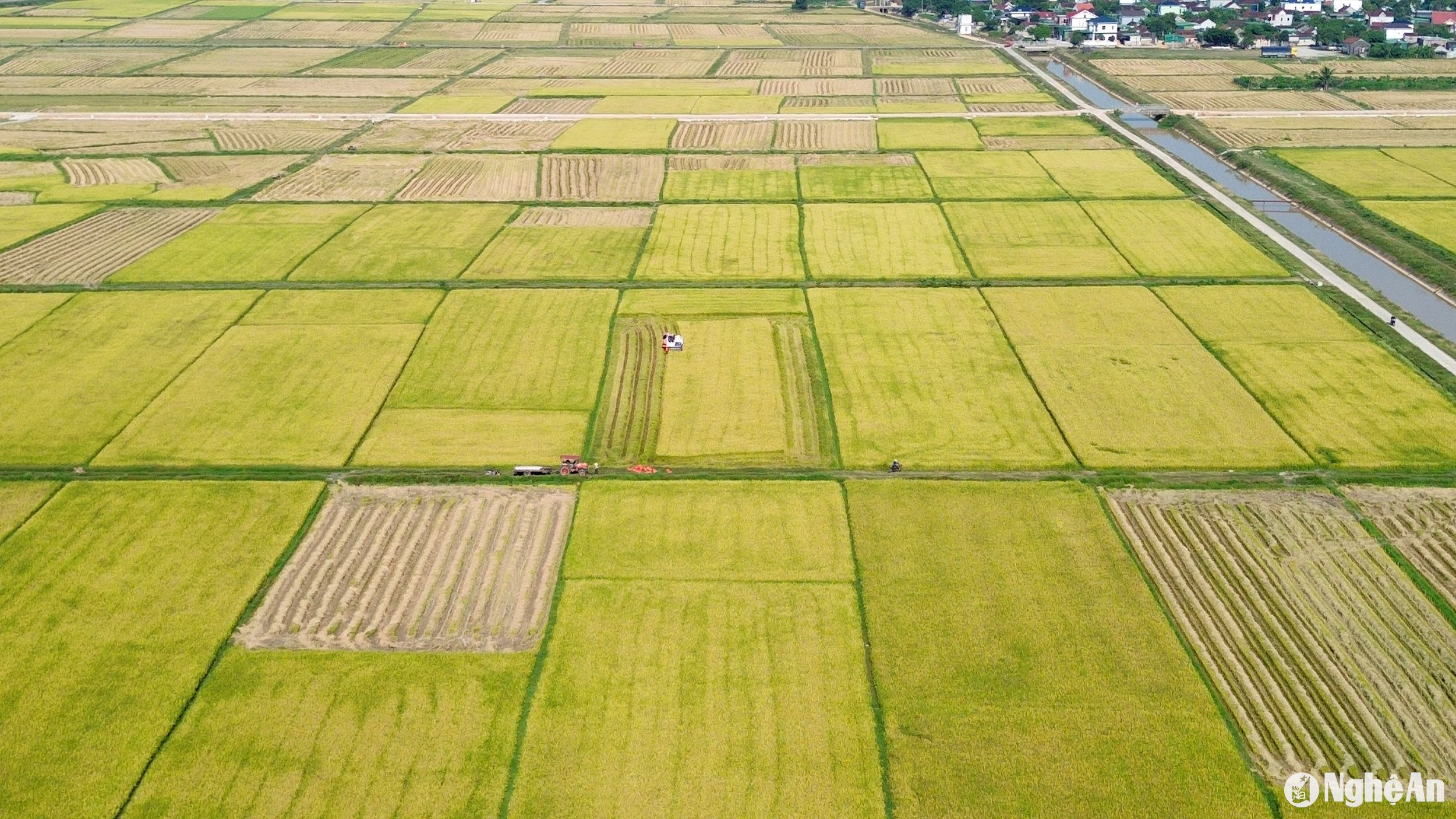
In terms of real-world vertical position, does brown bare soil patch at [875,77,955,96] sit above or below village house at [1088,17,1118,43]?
below

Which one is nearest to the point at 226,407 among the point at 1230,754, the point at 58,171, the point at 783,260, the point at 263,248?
the point at 263,248

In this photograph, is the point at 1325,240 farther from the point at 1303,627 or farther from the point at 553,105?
the point at 553,105

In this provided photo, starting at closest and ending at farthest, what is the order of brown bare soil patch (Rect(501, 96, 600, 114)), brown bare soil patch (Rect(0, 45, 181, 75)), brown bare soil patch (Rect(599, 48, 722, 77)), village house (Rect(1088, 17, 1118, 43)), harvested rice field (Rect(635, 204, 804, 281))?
harvested rice field (Rect(635, 204, 804, 281)), brown bare soil patch (Rect(501, 96, 600, 114)), brown bare soil patch (Rect(0, 45, 181, 75)), brown bare soil patch (Rect(599, 48, 722, 77)), village house (Rect(1088, 17, 1118, 43))

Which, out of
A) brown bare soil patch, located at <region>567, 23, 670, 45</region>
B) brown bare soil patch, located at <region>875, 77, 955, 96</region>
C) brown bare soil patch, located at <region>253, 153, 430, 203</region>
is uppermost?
brown bare soil patch, located at <region>567, 23, 670, 45</region>

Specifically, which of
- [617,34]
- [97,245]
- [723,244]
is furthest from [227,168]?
[617,34]

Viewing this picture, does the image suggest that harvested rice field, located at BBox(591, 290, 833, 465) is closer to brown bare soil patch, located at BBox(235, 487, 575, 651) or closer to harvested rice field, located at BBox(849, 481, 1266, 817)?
brown bare soil patch, located at BBox(235, 487, 575, 651)

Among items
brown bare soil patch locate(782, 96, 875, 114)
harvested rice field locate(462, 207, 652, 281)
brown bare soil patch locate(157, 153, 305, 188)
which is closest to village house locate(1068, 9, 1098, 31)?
brown bare soil patch locate(782, 96, 875, 114)

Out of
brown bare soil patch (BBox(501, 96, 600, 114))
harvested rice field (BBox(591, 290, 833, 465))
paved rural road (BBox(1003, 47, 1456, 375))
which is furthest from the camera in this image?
brown bare soil patch (BBox(501, 96, 600, 114))
